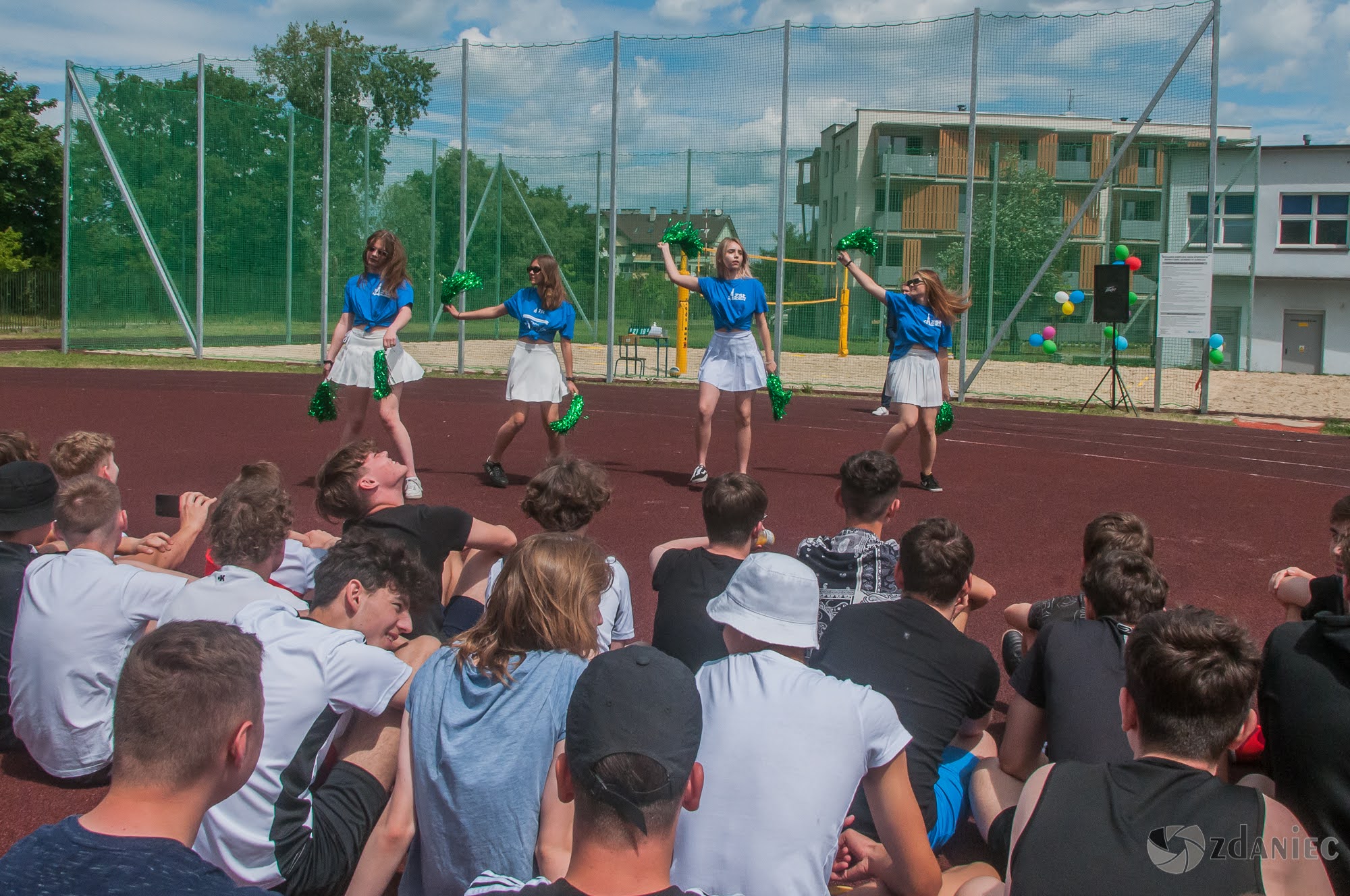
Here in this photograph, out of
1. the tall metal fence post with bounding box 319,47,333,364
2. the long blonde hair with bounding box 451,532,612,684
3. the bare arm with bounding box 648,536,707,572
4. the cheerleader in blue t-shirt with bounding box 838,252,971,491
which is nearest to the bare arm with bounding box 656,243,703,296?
the cheerleader in blue t-shirt with bounding box 838,252,971,491

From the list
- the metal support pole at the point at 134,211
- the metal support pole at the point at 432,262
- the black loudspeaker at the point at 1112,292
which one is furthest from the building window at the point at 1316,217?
the metal support pole at the point at 134,211

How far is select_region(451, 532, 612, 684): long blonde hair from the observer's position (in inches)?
101

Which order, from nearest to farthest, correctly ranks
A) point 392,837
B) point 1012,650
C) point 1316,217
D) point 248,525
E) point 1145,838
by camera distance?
point 1145,838, point 392,837, point 248,525, point 1012,650, point 1316,217

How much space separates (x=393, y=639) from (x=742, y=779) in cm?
131

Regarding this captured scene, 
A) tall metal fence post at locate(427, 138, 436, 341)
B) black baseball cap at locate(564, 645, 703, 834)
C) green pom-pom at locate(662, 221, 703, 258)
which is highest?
tall metal fence post at locate(427, 138, 436, 341)

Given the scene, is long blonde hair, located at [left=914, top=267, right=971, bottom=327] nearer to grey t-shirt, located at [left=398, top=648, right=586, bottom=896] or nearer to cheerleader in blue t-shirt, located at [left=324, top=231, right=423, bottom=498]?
cheerleader in blue t-shirt, located at [left=324, top=231, right=423, bottom=498]

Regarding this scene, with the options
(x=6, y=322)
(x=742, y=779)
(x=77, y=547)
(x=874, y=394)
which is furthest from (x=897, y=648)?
(x=6, y=322)

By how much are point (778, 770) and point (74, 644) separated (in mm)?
2206

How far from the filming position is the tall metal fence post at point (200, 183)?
18219 millimetres

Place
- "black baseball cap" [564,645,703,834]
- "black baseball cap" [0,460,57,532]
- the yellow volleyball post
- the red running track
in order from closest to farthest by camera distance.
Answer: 1. "black baseball cap" [564,645,703,834]
2. "black baseball cap" [0,460,57,532]
3. the red running track
4. the yellow volleyball post

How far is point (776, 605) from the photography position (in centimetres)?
247

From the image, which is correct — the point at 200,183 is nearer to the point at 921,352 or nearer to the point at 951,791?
the point at 921,352

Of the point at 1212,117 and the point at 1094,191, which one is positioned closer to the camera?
the point at 1212,117

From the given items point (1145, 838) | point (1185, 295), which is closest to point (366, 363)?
point (1145, 838)
